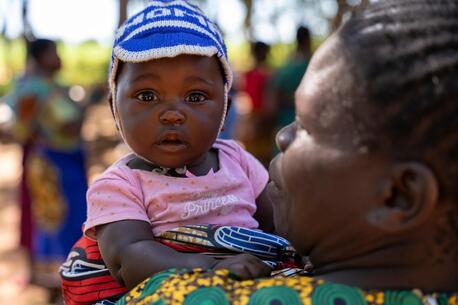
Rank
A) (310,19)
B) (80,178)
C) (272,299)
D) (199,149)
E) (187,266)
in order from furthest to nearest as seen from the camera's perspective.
A: (310,19) → (80,178) → (199,149) → (187,266) → (272,299)

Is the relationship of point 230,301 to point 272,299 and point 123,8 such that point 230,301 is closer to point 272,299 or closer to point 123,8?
point 272,299

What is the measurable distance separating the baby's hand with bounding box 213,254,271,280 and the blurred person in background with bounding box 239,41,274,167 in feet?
21.6

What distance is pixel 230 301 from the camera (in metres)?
1.34

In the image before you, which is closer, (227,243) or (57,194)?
(227,243)

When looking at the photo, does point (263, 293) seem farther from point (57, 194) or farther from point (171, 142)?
point (57, 194)

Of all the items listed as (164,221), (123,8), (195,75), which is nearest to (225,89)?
(195,75)

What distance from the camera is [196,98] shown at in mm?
1957

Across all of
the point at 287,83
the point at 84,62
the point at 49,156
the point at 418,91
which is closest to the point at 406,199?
the point at 418,91

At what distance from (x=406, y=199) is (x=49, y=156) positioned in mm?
5300

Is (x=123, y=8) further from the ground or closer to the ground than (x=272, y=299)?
further from the ground

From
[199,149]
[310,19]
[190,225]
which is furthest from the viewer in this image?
[310,19]

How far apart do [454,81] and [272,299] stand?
53 cm

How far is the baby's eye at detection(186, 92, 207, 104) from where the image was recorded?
6.36ft

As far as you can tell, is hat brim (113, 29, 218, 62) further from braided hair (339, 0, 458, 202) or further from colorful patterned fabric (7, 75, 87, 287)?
colorful patterned fabric (7, 75, 87, 287)
